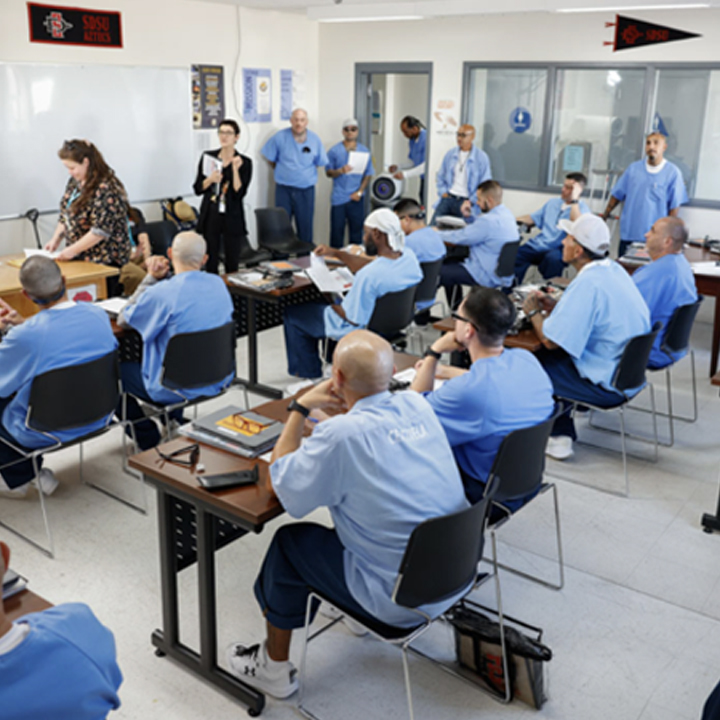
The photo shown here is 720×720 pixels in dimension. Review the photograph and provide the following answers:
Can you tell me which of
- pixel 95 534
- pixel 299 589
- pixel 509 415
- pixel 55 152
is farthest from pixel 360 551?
pixel 55 152

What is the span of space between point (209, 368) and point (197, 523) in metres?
1.48

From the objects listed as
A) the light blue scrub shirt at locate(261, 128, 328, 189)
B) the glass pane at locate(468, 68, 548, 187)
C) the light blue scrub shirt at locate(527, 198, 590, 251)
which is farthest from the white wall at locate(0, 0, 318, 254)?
the light blue scrub shirt at locate(527, 198, 590, 251)

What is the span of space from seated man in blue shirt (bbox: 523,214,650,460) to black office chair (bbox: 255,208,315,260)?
13.8ft

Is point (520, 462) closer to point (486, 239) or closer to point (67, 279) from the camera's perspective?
point (67, 279)

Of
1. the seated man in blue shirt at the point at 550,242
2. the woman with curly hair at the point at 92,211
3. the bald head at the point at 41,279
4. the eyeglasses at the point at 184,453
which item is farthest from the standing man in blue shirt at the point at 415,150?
the eyeglasses at the point at 184,453

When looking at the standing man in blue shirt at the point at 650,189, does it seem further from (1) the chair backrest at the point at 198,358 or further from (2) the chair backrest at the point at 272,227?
(1) the chair backrest at the point at 198,358

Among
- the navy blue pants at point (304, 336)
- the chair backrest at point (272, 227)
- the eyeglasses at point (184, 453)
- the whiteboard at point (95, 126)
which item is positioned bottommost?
the navy blue pants at point (304, 336)

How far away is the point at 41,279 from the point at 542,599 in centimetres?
240

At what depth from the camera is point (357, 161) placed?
9102 mm

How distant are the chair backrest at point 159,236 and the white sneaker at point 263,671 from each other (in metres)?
4.85

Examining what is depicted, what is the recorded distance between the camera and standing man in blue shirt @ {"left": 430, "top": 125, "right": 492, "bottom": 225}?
27.1ft

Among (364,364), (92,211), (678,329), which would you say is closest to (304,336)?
(92,211)

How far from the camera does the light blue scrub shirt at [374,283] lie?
186 inches

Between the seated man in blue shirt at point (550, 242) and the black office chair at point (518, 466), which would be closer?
the black office chair at point (518, 466)
